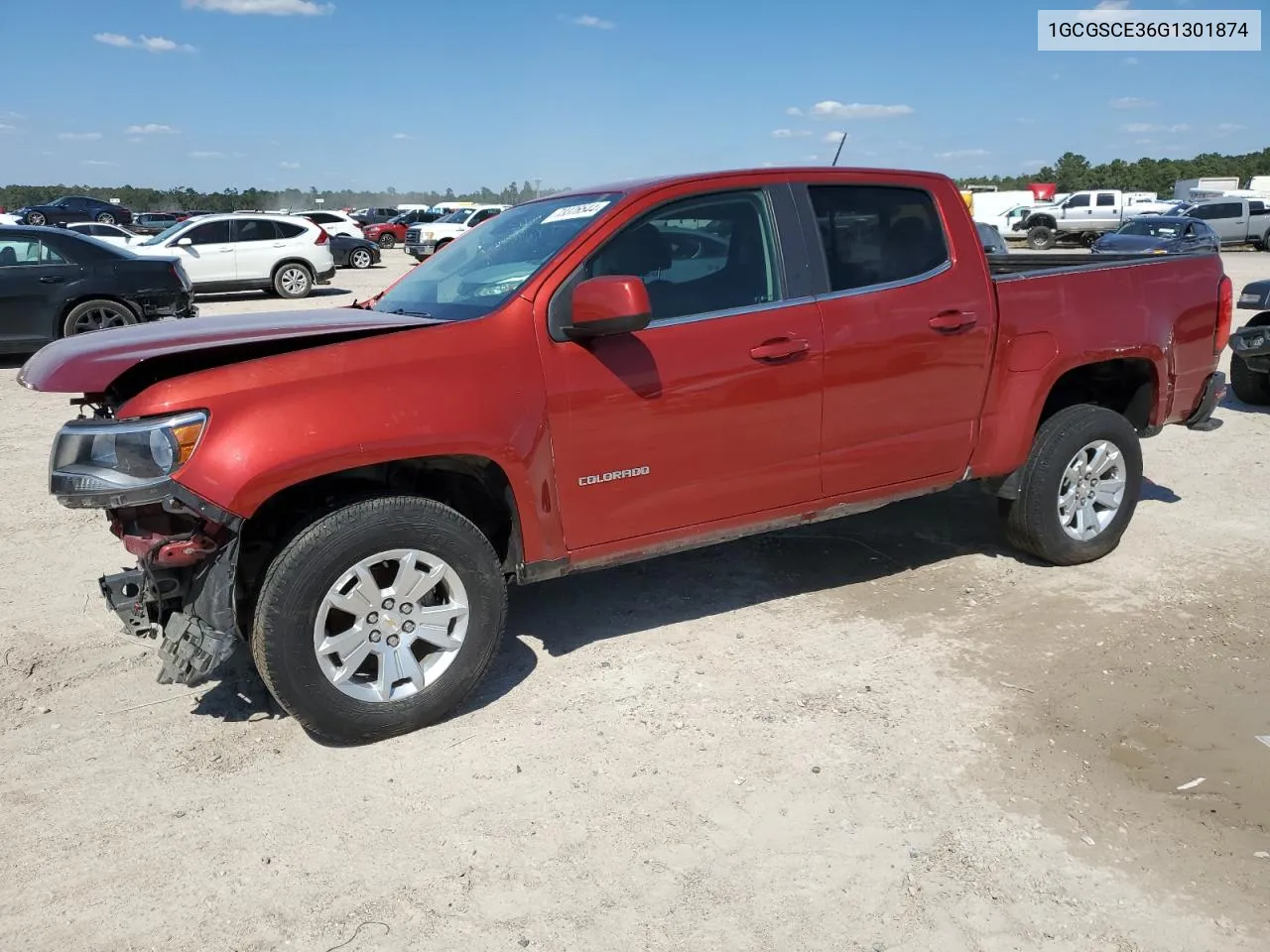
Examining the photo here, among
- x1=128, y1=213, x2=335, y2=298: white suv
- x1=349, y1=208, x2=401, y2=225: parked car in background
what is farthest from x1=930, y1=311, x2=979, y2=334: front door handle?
x1=349, y1=208, x2=401, y2=225: parked car in background

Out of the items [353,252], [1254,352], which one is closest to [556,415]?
[1254,352]

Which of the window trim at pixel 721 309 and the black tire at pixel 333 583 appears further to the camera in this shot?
the window trim at pixel 721 309

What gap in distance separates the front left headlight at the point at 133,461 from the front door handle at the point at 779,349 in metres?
2.03

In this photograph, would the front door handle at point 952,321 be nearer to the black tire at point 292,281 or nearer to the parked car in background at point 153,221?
the black tire at point 292,281

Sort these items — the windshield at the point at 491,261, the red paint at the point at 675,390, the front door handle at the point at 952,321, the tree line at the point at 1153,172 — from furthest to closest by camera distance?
1. the tree line at the point at 1153,172
2. the front door handle at the point at 952,321
3. the windshield at the point at 491,261
4. the red paint at the point at 675,390

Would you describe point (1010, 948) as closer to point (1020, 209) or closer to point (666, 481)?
point (666, 481)

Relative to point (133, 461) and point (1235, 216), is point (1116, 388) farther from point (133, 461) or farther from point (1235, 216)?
point (1235, 216)

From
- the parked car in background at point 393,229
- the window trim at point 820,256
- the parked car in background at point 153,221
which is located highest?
the parked car in background at point 153,221

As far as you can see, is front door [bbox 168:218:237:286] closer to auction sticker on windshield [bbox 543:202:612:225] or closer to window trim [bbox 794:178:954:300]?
auction sticker on windshield [bbox 543:202:612:225]

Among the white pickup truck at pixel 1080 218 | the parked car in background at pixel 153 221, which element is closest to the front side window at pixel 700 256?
the white pickup truck at pixel 1080 218

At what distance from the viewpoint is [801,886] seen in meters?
2.81

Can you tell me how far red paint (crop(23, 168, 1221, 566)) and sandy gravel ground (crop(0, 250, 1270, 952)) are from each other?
65 centimetres

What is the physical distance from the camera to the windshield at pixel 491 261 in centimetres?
390

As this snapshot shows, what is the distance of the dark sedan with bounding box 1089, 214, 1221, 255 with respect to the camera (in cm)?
2328
